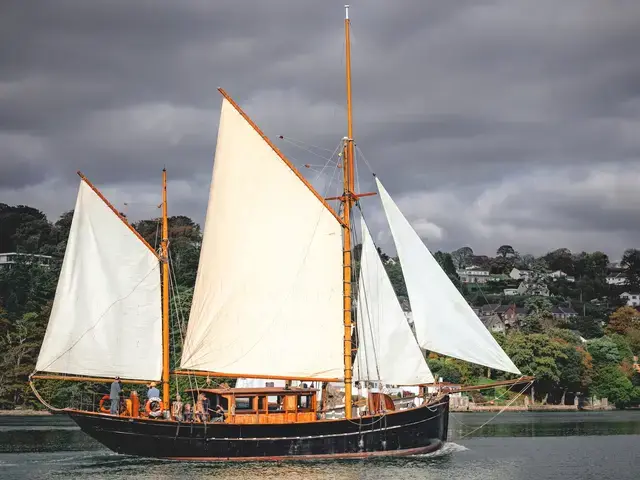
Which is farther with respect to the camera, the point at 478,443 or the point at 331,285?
the point at 478,443

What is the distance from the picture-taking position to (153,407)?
Answer: 4744cm

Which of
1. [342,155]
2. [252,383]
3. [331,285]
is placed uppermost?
[342,155]

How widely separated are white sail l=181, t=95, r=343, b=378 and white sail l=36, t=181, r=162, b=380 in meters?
3.18

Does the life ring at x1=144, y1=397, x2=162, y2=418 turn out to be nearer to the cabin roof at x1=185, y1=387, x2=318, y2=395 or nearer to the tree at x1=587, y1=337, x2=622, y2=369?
the cabin roof at x1=185, y1=387, x2=318, y2=395

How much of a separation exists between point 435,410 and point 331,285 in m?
8.56

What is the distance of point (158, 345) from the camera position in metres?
50.1

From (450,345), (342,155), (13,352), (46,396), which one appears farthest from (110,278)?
(13,352)

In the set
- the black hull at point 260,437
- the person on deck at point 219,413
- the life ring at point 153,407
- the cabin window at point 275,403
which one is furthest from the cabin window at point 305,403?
the life ring at point 153,407

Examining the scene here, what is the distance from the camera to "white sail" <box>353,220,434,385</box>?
48.7 m

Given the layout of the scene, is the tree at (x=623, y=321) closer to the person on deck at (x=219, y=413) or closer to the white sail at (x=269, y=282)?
the white sail at (x=269, y=282)

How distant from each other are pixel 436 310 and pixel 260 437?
10955 mm

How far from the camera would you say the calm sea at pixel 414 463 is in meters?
42.5

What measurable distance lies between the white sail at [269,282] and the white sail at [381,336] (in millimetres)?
2845

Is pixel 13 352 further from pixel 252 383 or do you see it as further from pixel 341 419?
pixel 341 419
